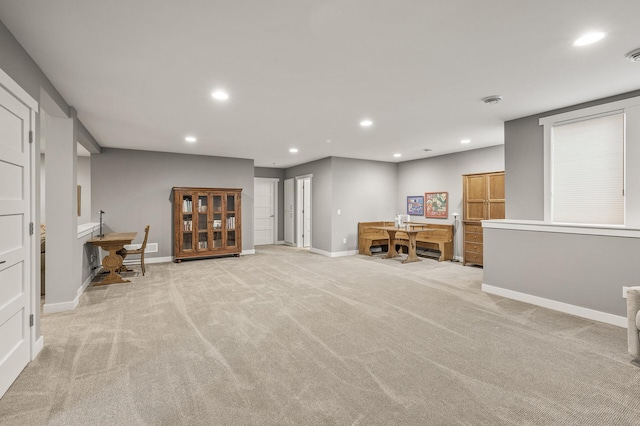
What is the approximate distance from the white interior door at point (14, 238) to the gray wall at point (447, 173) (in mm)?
6892

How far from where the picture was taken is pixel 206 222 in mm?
6836

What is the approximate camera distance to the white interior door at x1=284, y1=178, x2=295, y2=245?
9336 mm

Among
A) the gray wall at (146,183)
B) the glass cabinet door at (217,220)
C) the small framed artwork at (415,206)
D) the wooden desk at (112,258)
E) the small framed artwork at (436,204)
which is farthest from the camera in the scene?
the small framed artwork at (415,206)

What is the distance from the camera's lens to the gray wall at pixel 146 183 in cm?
627

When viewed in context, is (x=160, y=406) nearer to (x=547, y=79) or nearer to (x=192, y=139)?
(x=547, y=79)

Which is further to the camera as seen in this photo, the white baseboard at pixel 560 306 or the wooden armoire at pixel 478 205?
the wooden armoire at pixel 478 205

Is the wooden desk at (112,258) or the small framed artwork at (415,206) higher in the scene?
Result: the small framed artwork at (415,206)

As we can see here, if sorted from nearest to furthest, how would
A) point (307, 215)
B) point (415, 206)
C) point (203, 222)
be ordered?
point (203, 222), point (415, 206), point (307, 215)

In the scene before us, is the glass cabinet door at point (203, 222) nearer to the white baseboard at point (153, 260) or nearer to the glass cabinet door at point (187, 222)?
the glass cabinet door at point (187, 222)

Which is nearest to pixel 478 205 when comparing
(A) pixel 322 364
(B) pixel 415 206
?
(B) pixel 415 206

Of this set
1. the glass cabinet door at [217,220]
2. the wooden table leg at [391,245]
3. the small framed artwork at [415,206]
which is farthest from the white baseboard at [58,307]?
the small framed artwork at [415,206]

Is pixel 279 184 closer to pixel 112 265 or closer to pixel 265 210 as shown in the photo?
pixel 265 210

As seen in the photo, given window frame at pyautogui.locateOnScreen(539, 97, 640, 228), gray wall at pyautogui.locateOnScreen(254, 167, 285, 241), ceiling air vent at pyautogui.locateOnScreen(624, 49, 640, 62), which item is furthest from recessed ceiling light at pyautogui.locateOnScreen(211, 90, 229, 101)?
gray wall at pyautogui.locateOnScreen(254, 167, 285, 241)

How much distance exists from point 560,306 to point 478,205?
116 inches
